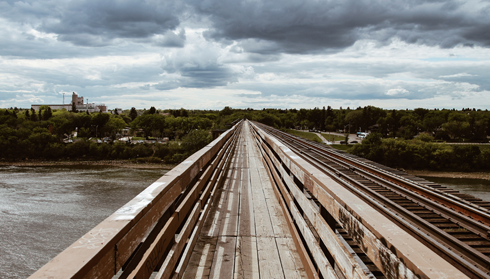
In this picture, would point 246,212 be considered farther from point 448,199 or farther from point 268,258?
point 448,199

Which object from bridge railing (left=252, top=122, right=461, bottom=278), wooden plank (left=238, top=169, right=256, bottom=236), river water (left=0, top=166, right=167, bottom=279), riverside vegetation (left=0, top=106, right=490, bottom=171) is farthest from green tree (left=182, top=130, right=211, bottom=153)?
bridge railing (left=252, top=122, right=461, bottom=278)

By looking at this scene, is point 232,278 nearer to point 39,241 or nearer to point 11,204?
point 39,241

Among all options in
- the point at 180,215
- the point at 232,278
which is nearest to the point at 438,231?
the point at 232,278

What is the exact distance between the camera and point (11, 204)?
1526 inches

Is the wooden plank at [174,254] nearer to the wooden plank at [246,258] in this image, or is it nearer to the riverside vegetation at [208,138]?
the wooden plank at [246,258]

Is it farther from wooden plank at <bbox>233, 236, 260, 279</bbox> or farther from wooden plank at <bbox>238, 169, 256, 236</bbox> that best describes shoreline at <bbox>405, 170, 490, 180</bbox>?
wooden plank at <bbox>233, 236, 260, 279</bbox>

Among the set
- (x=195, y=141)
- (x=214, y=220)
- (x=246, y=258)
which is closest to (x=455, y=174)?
(x=195, y=141)

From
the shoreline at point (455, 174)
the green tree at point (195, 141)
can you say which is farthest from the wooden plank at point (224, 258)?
the green tree at point (195, 141)

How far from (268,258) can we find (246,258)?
241 mm

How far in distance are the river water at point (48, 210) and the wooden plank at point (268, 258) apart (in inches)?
1157

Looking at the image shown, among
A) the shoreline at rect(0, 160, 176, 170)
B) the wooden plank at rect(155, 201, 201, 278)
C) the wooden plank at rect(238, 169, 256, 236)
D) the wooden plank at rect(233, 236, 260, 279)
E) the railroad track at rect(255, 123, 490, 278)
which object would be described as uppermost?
the wooden plank at rect(155, 201, 201, 278)

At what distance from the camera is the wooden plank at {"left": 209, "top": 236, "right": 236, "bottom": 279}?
2854 mm

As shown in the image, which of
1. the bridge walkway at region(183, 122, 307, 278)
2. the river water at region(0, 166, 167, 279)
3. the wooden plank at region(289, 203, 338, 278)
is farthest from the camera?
the river water at region(0, 166, 167, 279)

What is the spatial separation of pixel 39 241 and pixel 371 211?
3606 cm
